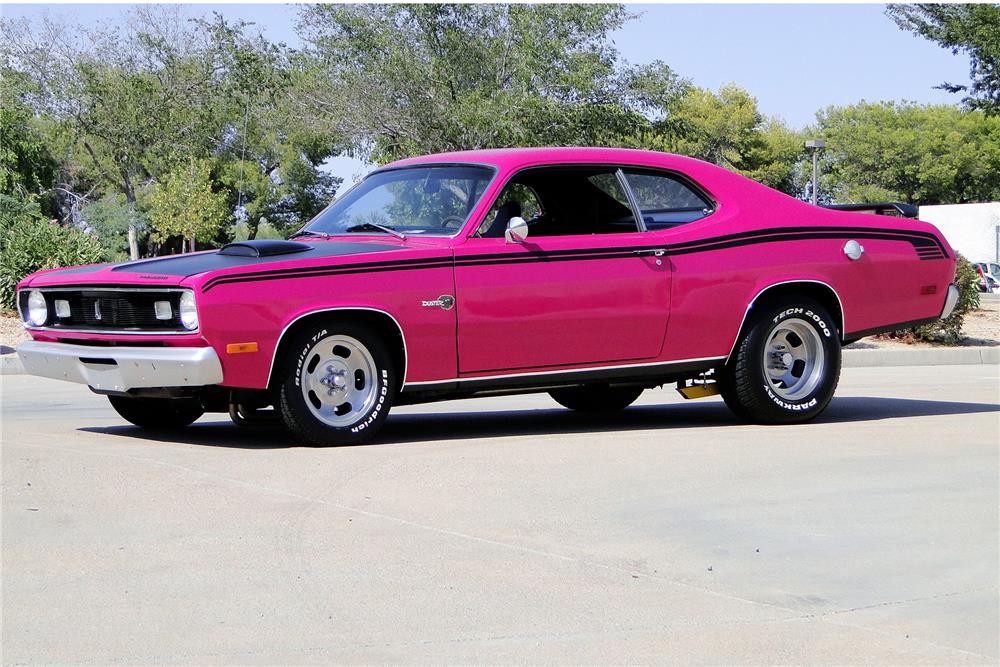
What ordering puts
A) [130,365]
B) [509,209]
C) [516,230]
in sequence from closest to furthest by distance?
1. [130,365]
2. [516,230]
3. [509,209]

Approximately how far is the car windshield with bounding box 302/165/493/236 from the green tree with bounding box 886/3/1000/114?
87.5ft

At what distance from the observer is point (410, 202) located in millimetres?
8914

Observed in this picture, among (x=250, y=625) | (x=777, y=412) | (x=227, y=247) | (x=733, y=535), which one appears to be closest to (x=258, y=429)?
(x=227, y=247)

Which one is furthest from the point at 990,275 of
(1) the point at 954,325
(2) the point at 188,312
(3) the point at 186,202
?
(2) the point at 188,312

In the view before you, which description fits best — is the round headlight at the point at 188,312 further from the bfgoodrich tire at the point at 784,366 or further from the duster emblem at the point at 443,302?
the bfgoodrich tire at the point at 784,366

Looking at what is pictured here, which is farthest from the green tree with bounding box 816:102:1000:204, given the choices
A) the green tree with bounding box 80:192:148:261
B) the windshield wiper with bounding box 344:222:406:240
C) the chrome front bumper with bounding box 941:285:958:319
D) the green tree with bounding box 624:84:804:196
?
the windshield wiper with bounding box 344:222:406:240

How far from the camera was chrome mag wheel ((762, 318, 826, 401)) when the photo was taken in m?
9.31

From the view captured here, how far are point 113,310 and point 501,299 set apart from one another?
2.15 metres

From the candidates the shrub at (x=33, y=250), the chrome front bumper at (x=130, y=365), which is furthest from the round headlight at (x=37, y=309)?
the shrub at (x=33, y=250)

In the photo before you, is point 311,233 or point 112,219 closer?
point 311,233

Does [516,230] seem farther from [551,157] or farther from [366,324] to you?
[366,324]

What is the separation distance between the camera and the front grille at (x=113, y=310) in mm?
7570

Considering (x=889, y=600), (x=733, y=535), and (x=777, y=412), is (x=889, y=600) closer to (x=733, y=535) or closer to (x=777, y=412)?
(x=733, y=535)

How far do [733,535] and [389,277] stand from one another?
2.83 meters
